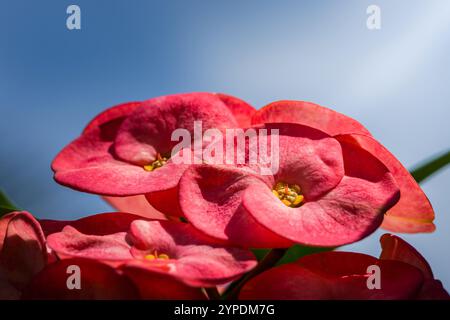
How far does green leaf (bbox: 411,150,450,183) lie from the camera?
0.61m

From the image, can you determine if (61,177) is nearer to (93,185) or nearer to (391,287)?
(93,185)

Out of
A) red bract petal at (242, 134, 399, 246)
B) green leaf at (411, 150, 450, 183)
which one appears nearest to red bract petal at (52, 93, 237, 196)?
red bract petal at (242, 134, 399, 246)

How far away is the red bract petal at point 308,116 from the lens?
0.49m

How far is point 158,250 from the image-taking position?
40 cm

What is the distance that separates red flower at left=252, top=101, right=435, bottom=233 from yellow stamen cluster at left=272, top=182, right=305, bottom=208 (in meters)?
0.06

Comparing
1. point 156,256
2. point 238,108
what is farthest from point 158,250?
point 238,108

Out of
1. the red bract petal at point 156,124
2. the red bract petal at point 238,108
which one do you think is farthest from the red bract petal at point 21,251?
the red bract petal at point 238,108

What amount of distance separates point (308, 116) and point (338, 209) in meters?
0.12

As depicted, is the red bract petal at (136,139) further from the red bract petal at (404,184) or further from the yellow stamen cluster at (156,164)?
the red bract petal at (404,184)

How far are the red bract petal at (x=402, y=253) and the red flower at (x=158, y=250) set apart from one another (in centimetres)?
15

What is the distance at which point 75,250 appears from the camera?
388 millimetres

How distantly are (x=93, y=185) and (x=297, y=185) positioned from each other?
0.16m

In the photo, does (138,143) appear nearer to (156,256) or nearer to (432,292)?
(156,256)

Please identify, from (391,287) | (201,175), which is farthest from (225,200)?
(391,287)
